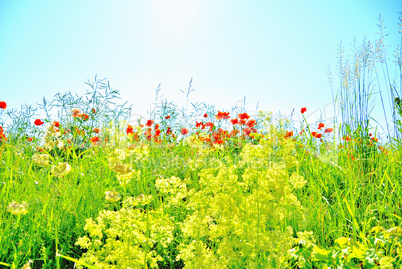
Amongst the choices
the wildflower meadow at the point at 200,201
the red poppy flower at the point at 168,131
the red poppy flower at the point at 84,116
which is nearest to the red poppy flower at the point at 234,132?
the wildflower meadow at the point at 200,201

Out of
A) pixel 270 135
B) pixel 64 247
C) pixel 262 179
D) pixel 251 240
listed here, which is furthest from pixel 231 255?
pixel 64 247

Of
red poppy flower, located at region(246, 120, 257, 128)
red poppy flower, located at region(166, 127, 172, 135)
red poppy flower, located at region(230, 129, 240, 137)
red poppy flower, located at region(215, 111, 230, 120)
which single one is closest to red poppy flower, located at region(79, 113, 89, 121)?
red poppy flower, located at region(166, 127, 172, 135)

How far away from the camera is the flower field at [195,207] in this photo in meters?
1.23

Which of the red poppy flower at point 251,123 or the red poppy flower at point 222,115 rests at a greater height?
the red poppy flower at point 222,115

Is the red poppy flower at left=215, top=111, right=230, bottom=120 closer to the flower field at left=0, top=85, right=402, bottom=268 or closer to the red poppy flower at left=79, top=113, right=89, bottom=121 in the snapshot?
the flower field at left=0, top=85, right=402, bottom=268

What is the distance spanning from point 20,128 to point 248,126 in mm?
3166

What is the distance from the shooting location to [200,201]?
1318 millimetres

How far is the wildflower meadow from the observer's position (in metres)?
1.23

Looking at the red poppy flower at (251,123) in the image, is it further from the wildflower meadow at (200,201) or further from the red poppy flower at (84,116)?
the red poppy flower at (84,116)

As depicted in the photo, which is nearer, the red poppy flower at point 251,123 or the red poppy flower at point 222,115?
the red poppy flower at point 251,123

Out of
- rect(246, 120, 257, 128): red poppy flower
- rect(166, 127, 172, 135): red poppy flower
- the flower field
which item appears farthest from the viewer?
rect(166, 127, 172, 135): red poppy flower

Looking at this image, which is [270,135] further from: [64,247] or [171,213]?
[64,247]

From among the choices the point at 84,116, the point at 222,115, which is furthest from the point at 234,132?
the point at 84,116

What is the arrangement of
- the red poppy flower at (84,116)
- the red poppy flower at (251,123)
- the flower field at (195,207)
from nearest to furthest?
the flower field at (195,207) → the red poppy flower at (84,116) → the red poppy flower at (251,123)
